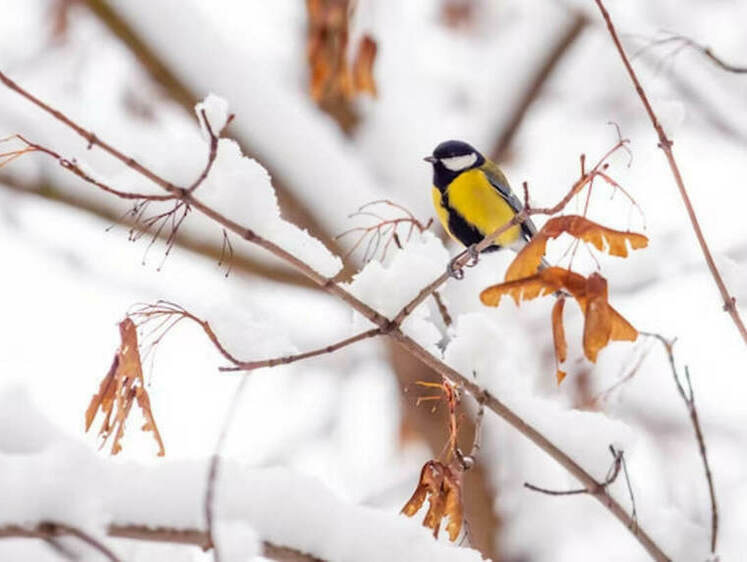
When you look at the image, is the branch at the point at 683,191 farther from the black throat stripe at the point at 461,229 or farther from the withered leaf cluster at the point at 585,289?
the black throat stripe at the point at 461,229

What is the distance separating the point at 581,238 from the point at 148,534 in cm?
54

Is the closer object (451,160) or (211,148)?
(211,148)

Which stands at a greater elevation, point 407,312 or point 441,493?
point 407,312

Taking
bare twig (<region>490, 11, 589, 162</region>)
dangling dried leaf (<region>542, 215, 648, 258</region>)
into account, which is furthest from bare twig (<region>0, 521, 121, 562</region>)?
bare twig (<region>490, 11, 589, 162</region>)

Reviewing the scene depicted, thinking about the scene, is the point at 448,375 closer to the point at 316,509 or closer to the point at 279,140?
the point at 316,509

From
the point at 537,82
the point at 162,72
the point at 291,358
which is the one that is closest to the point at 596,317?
the point at 291,358

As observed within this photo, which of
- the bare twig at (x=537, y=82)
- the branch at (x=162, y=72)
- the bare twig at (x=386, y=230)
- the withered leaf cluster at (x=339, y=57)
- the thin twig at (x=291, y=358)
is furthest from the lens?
the bare twig at (x=537, y=82)

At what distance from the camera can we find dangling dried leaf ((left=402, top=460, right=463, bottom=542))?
113 cm

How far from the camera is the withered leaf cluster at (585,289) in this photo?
39.4 inches

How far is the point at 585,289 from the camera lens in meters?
1.01

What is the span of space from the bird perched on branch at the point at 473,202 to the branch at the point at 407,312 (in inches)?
46.8

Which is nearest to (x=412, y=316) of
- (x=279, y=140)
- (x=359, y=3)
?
(x=359, y=3)

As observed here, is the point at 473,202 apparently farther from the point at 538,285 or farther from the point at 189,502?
the point at 189,502

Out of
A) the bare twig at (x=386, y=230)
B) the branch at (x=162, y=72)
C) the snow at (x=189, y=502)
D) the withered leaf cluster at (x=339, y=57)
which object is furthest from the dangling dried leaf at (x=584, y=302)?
the branch at (x=162, y=72)
